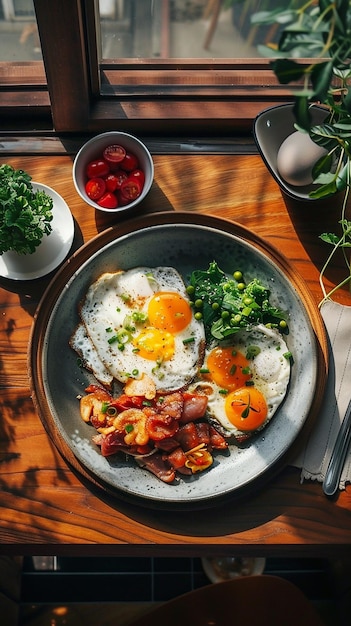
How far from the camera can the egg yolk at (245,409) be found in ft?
6.64

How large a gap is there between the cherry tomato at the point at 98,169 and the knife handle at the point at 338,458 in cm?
113

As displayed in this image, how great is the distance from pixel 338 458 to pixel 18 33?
5.92ft

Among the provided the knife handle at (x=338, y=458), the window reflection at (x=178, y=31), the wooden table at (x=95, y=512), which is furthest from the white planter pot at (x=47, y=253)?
the knife handle at (x=338, y=458)

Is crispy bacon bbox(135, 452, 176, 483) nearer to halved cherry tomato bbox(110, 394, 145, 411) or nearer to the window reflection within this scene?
halved cherry tomato bbox(110, 394, 145, 411)

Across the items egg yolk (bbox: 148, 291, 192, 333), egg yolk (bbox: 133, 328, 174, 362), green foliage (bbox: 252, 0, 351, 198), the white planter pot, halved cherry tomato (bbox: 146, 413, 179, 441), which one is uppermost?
green foliage (bbox: 252, 0, 351, 198)

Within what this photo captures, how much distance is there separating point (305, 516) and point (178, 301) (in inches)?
31.8

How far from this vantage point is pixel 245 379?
6.87 ft

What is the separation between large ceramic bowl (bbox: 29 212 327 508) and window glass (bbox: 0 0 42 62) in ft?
2.27

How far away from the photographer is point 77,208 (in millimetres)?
2201

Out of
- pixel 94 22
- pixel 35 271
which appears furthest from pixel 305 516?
pixel 94 22

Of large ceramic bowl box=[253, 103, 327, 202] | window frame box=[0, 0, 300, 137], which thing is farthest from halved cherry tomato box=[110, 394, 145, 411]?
window frame box=[0, 0, 300, 137]

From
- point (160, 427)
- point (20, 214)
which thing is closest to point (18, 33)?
point (20, 214)

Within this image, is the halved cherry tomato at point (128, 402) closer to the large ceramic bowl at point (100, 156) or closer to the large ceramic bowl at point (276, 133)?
the large ceramic bowl at point (100, 156)

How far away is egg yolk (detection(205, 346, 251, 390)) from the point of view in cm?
208
